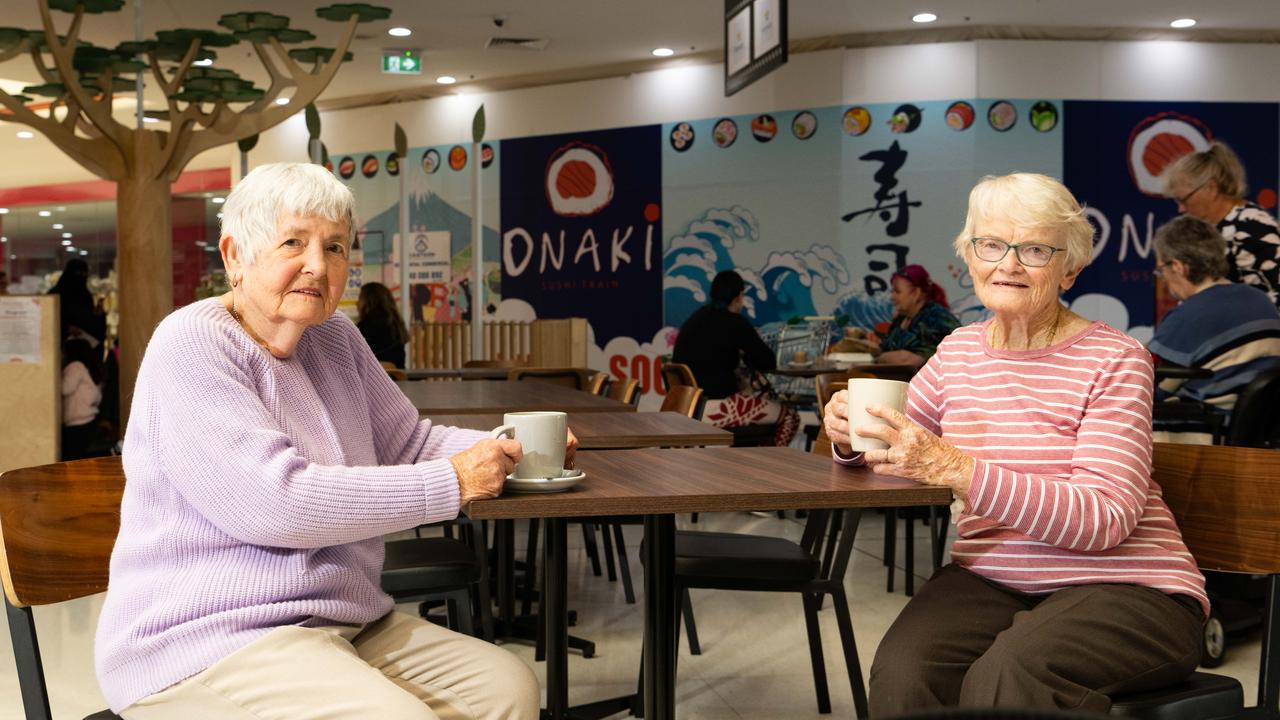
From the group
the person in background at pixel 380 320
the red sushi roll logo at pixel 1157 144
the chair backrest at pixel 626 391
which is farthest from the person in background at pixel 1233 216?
the red sushi roll logo at pixel 1157 144

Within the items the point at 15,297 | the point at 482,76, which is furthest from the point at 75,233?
the point at 15,297

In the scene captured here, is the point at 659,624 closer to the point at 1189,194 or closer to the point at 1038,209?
the point at 1038,209

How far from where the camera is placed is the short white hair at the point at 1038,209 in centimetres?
191

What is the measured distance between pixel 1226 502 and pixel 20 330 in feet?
21.0

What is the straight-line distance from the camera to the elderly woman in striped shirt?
166 cm

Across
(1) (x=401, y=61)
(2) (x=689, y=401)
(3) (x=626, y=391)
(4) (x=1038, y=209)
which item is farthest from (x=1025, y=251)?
(1) (x=401, y=61)

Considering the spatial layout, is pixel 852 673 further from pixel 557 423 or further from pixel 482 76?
pixel 482 76

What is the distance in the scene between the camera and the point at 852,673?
2926mm

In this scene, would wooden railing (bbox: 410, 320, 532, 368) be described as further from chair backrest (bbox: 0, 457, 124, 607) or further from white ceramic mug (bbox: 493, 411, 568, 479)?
white ceramic mug (bbox: 493, 411, 568, 479)

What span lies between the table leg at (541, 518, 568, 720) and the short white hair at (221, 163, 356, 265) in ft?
3.32

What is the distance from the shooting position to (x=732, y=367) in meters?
6.66

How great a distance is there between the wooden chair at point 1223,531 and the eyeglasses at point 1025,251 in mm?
388

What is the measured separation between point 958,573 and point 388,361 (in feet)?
19.9

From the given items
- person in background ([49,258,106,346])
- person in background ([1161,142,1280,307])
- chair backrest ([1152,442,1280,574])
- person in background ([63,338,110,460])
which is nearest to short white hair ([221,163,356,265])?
chair backrest ([1152,442,1280,574])
